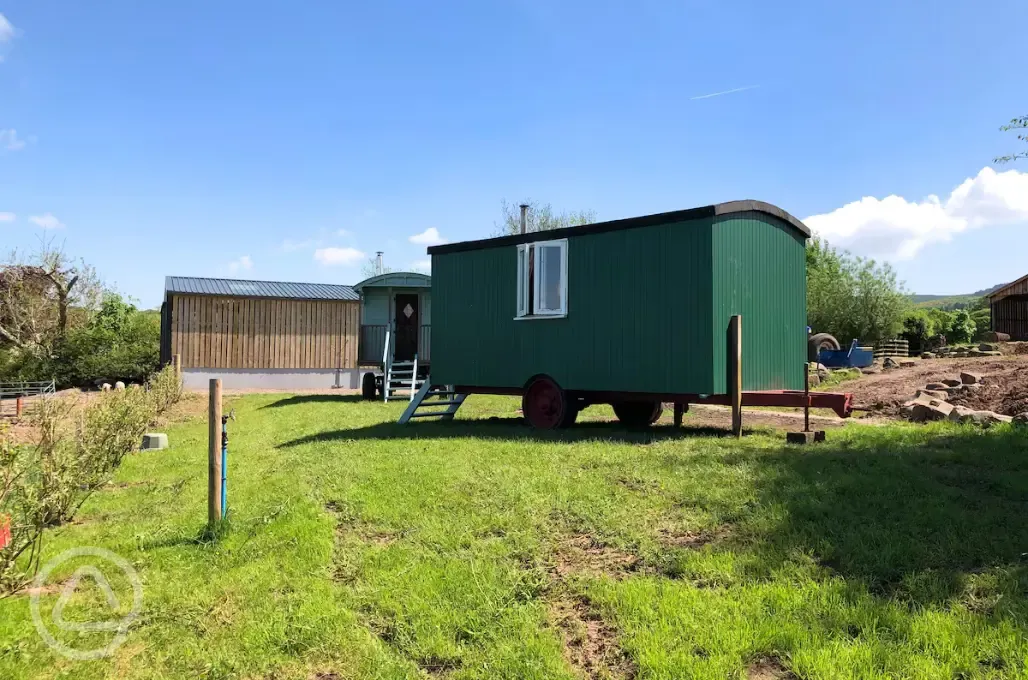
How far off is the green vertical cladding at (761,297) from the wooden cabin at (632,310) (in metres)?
0.02

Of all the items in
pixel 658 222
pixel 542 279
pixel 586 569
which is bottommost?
pixel 586 569

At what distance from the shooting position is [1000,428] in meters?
7.10

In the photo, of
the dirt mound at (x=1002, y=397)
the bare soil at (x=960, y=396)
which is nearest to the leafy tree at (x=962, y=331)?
the bare soil at (x=960, y=396)

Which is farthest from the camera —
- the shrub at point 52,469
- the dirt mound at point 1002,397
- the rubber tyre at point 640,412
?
the rubber tyre at point 640,412

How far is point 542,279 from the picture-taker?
30.9ft

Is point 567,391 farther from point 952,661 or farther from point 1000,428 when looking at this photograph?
point 952,661

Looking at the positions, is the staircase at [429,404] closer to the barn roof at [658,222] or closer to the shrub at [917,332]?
the barn roof at [658,222]

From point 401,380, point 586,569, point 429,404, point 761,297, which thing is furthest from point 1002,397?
point 401,380

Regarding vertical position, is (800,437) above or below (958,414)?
below

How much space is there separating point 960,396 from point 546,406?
6076 millimetres

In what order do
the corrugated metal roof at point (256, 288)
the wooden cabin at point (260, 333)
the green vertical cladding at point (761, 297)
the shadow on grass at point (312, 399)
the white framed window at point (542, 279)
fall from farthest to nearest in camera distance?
the corrugated metal roof at point (256, 288), the wooden cabin at point (260, 333), the shadow on grass at point (312, 399), the white framed window at point (542, 279), the green vertical cladding at point (761, 297)

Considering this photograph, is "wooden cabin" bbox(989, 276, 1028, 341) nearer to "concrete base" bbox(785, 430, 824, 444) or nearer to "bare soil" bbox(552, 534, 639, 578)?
"concrete base" bbox(785, 430, 824, 444)

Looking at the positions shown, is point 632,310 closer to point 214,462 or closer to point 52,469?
point 214,462

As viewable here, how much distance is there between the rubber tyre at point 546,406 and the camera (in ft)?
29.8
